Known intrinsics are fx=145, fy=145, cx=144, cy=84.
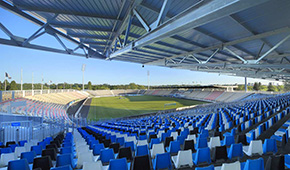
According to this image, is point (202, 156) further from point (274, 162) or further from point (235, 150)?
point (274, 162)

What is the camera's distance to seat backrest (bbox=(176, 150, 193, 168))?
11.7ft

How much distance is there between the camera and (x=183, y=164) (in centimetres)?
361

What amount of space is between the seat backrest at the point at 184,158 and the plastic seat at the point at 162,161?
0.88ft

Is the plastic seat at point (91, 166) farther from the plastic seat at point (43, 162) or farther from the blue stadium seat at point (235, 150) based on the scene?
the blue stadium seat at point (235, 150)

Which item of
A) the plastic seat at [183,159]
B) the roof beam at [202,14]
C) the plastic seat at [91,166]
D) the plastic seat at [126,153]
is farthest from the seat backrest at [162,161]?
the roof beam at [202,14]

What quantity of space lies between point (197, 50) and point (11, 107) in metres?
18.5

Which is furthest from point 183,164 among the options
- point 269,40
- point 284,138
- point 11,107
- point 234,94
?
point 234,94

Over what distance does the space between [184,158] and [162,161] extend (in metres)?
0.57

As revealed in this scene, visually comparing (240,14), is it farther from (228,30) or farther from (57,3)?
(57,3)

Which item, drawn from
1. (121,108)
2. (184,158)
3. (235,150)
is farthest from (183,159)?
(121,108)

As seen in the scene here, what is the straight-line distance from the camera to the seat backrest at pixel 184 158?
3563 mm

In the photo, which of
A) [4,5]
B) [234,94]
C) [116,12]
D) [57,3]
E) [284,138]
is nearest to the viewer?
[284,138]

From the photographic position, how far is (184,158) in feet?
11.8

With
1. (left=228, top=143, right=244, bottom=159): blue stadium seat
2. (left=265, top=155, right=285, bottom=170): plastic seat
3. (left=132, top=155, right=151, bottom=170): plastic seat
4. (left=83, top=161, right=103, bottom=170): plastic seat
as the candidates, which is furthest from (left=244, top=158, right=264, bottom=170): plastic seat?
(left=83, top=161, right=103, bottom=170): plastic seat
